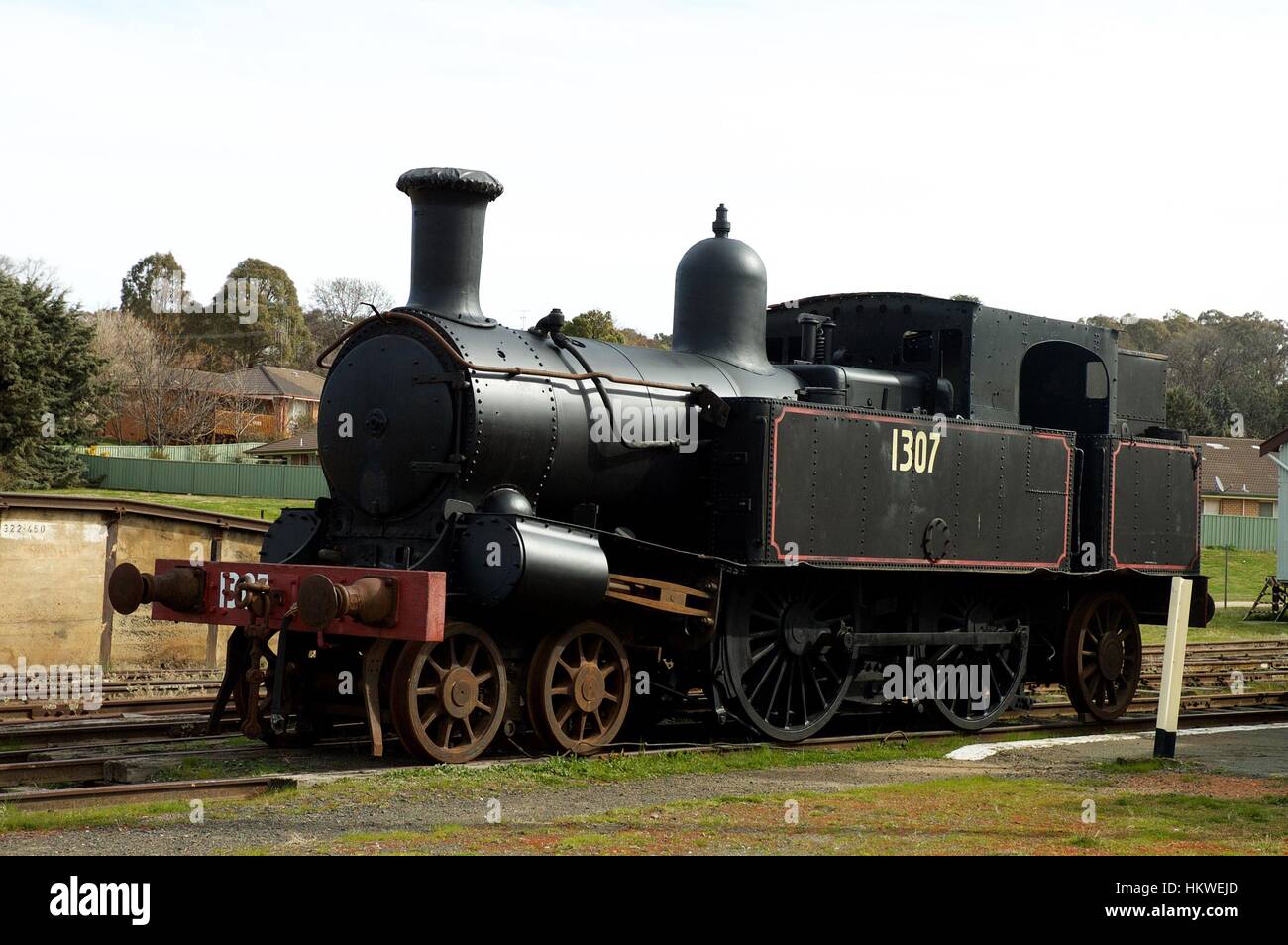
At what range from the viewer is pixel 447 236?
10.4 m

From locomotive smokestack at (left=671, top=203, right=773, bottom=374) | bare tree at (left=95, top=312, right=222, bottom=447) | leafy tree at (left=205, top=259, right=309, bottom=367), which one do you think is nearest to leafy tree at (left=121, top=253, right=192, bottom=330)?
leafy tree at (left=205, top=259, right=309, bottom=367)

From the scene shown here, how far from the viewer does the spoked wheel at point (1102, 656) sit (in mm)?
13758

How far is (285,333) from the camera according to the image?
3046 inches

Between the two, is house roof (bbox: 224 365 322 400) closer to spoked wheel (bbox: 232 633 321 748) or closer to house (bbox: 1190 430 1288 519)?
house (bbox: 1190 430 1288 519)

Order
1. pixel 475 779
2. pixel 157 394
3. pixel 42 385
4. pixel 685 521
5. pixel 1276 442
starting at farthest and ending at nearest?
pixel 157 394, pixel 42 385, pixel 1276 442, pixel 685 521, pixel 475 779

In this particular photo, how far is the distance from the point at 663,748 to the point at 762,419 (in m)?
2.52

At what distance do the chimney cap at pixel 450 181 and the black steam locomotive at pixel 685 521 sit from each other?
2 cm

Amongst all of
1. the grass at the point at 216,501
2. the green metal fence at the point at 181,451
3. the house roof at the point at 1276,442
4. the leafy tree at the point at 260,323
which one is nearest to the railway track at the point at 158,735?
the house roof at the point at 1276,442

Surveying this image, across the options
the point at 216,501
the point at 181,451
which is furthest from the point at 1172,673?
the point at 181,451

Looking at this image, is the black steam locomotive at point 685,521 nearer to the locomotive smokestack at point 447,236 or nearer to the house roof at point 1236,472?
the locomotive smokestack at point 447,236

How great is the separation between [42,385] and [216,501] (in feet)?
18.2

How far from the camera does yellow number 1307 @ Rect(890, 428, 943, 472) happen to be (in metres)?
11.7

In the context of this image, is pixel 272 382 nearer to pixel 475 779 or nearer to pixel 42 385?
pixel 42 385
